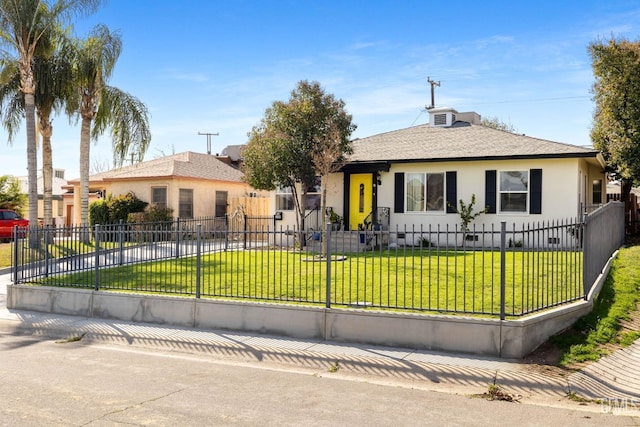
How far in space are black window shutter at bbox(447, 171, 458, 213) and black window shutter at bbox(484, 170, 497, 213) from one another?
1.00 m

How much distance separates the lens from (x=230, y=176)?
30.8m

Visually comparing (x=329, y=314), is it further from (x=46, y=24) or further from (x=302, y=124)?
(x=46, y=24)

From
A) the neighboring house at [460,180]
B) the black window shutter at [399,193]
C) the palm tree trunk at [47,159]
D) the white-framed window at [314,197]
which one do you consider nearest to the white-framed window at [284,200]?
the neighboring house at [460,180]

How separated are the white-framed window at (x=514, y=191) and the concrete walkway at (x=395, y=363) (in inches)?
431

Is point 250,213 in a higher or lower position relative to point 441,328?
higher

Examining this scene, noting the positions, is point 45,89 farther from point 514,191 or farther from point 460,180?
point 514,191

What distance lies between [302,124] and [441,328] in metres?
12.0

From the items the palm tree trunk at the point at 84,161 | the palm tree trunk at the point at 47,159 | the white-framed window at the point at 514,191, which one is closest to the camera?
the white-framed window at the point at 514,191

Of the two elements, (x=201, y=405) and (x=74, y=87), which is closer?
(x=201, y=405)

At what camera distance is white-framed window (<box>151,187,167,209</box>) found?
26397mm

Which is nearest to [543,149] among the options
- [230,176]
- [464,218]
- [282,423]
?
[464,218]

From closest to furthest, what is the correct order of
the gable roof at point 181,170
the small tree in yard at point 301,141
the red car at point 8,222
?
1. the small tree in yard at point 301,141
2. the gable roof at point 181,170
3. the red car at point 8,222

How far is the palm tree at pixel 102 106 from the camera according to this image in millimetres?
21922

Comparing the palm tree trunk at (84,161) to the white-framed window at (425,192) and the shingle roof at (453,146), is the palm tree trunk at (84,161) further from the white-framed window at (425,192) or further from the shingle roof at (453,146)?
the white-framed window at (425,192)
